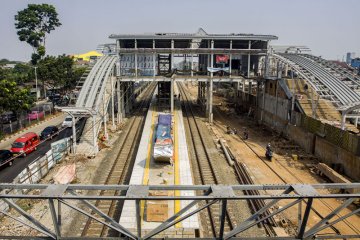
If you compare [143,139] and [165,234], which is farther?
[143,139]

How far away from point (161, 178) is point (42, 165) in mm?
8341

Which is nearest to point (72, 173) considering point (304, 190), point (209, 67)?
point (304, 190)

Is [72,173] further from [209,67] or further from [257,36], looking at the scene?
[257,36]

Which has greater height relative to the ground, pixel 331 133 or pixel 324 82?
pixel 324 82

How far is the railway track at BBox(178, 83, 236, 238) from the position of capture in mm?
14656

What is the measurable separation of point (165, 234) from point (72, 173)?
9238mm

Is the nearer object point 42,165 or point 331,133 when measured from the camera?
point 42,165

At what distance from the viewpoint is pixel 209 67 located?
41750mm

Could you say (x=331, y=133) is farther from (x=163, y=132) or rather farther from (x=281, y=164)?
(x=163, y=132)

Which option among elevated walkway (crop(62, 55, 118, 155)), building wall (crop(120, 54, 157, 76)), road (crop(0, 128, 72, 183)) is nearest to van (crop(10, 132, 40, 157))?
road (crop(0, 128, 72, 183))

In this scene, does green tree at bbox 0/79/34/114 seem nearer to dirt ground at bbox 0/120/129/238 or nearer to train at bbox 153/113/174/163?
dirt ground at bbox 0/120/129/238

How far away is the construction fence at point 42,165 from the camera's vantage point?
1764 cm

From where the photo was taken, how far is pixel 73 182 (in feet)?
64.2

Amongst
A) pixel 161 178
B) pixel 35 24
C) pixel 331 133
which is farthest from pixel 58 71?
pixel 331 133
